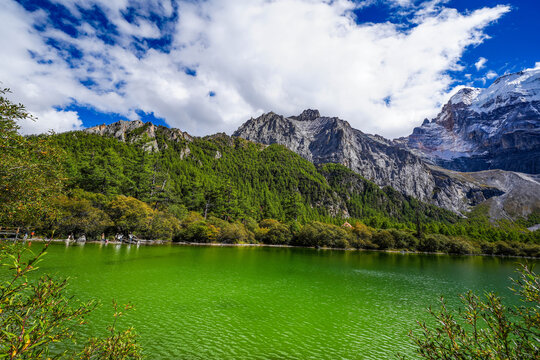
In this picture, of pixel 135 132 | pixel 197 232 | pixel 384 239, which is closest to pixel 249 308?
pixel 197 232

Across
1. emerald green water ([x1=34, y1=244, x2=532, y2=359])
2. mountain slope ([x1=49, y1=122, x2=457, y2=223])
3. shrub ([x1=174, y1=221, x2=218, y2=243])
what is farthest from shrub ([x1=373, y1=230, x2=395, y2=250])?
emerald green water ([x1=34, y1=244, x2=532, y2=359])

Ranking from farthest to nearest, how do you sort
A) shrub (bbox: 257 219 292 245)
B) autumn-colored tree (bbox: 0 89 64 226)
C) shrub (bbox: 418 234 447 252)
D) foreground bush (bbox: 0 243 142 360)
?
shrub (bbox: 418 234 447 252) → shrub (bbox: 257 219 292 245) → autumn-colored tree (bbox: 0 89 64 226) → foreground bush (bbox: 0 243 142 360)

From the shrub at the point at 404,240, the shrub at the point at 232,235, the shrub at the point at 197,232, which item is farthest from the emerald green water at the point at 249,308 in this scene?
the shrub at the point at 404,240

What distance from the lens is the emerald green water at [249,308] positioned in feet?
43.1

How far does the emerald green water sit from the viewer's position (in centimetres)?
1313

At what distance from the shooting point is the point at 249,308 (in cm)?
1877

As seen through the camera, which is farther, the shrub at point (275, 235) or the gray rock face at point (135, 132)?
the gray rock face at point (135, 132)

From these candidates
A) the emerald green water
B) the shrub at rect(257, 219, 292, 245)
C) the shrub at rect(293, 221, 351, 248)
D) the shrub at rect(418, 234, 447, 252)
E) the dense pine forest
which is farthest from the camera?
the shrub at rect(418, 234, 447, 252)

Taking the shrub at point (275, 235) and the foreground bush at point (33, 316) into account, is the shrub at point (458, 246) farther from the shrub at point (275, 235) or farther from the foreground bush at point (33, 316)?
the foreground bush at point (33, 316)

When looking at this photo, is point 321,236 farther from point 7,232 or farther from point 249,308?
point 7,232

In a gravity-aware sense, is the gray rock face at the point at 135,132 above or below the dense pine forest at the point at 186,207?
above

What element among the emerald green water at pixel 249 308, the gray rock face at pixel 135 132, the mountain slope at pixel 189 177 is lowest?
the emerald green water at pixel 249 308

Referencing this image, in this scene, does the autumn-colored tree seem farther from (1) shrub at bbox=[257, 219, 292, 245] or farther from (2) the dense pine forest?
(1) shrub at bbox=[257, 219, 292, 245]

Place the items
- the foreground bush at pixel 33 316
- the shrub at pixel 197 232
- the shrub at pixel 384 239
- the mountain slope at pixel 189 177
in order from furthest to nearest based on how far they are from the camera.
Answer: the shrub at pixel 384 239, the mountain slope at pixel 189 177, the shrub at pixel 197 232, the foreground bush at pixel 33 316
